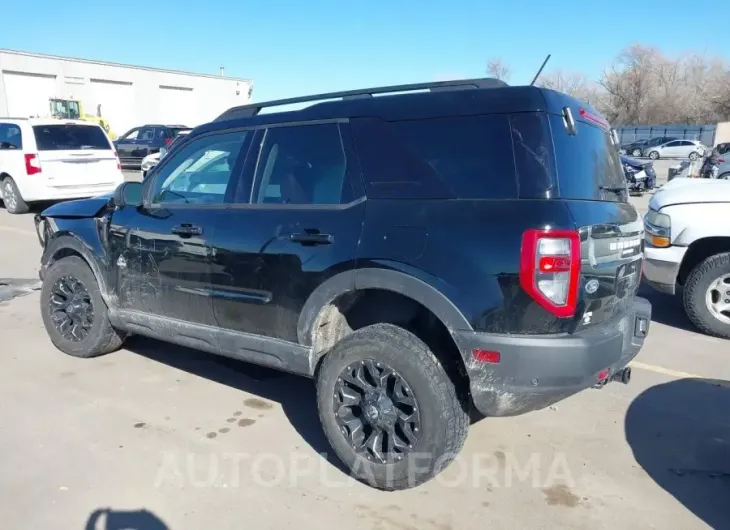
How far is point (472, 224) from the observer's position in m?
2.81

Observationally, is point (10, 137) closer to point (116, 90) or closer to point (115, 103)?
point (115, 103)

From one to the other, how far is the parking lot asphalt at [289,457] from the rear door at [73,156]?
25.9 ft

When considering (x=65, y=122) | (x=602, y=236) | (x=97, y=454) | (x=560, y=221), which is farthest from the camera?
(x=65, y=122)

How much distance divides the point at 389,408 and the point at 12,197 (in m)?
12.1

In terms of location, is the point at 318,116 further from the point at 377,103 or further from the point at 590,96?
the point at 590,96

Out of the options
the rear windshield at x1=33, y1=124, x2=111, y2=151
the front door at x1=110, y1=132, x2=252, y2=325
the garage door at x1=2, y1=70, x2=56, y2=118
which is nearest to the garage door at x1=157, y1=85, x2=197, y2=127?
the garage door at x1=2, y1=70, x2=56, y2=118

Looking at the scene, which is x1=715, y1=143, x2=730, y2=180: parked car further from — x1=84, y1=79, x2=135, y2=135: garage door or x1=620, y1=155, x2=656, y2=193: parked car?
x1=84, y1=79, x2=135, y2=135: garage door

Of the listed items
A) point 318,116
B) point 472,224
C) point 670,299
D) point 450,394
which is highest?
point 318,116

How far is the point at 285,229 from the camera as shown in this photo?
3.40 m

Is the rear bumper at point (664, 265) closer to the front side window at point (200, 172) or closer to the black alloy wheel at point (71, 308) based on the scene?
the front side window at point (200, 172)

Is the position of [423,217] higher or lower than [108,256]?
higher

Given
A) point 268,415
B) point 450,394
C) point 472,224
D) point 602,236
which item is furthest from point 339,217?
point 268,415

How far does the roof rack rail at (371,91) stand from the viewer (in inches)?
125

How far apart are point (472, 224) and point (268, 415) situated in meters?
2.02
